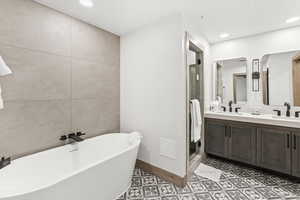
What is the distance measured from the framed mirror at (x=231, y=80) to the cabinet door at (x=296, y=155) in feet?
3.26

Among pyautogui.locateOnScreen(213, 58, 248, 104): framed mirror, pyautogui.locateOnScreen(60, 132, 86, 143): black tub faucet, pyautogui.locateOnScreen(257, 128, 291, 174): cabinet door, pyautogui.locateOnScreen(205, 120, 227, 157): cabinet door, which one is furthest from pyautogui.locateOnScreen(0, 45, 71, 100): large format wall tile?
pyautogui.locateOnScreen(257, 128, 291, 174): cabinet door

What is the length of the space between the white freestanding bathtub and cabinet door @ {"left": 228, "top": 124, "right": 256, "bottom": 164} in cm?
167

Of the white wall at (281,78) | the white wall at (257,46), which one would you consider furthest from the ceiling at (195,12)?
the white wall at (281,78)

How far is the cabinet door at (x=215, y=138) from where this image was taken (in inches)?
101

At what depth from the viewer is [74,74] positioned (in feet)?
6.79

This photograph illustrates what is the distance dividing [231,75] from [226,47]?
60 cm

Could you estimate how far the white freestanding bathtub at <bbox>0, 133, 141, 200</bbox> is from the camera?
1.12 m

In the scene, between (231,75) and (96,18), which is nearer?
(96,18)

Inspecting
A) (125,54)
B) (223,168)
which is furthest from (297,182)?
(125,54)

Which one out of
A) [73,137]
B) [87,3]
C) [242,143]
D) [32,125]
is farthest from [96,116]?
[242,143]

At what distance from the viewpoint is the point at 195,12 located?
1934 millimetres

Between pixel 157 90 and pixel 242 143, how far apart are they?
1699mm

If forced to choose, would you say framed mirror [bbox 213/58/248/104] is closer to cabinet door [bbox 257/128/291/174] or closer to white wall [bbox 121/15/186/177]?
cabinet door [bbox 257/128/291/174]

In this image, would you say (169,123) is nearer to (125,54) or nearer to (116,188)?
(116,188)
